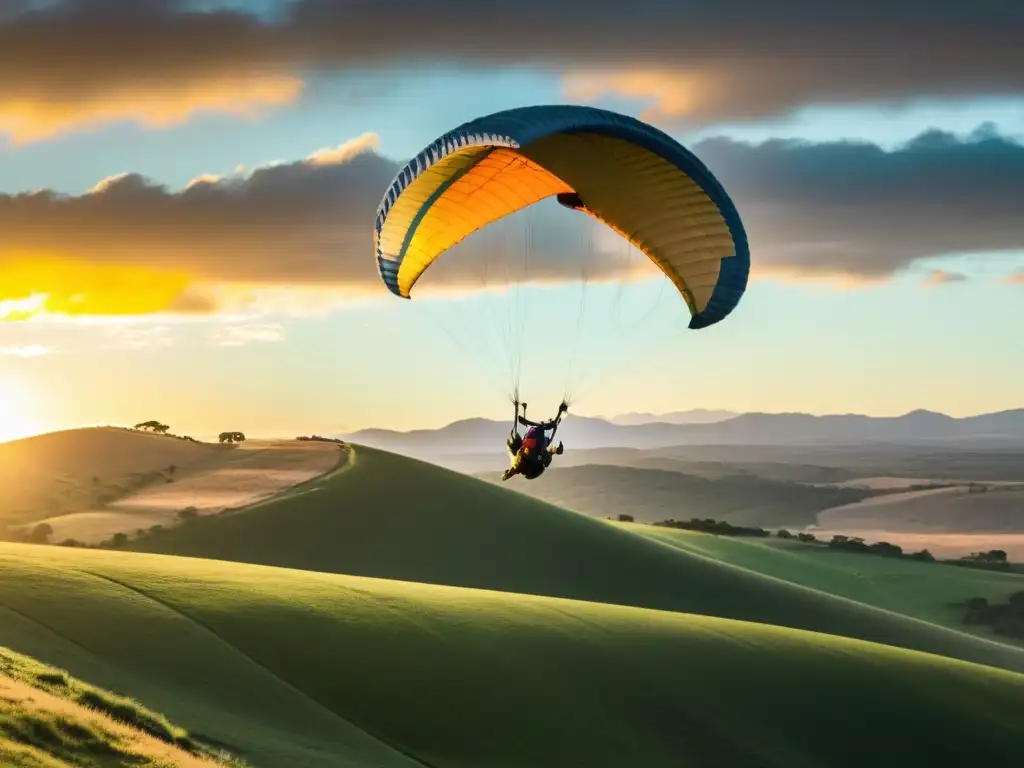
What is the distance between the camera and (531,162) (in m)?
28.1

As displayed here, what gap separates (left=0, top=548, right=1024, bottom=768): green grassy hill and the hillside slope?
16341 mm

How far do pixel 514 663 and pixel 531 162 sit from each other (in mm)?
13377

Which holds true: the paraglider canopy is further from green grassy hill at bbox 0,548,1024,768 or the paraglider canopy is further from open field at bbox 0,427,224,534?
open field at bbox 0,427,224,534

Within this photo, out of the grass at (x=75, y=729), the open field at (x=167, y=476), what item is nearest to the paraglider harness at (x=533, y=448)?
the grass at (x=75, y=729)

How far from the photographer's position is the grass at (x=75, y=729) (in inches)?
691

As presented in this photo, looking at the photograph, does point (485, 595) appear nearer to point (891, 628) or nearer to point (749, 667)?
point (749, 667)

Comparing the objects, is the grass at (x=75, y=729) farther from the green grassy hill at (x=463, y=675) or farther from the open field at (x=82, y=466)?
the open field at (x=82, y=466)

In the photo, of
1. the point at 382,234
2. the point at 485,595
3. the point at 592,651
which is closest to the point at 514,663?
the point at 592,651

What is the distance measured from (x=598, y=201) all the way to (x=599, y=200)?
4 centimetres

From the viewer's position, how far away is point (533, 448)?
26109 mm

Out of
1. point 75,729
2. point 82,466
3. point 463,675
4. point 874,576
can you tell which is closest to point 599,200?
point 463,675

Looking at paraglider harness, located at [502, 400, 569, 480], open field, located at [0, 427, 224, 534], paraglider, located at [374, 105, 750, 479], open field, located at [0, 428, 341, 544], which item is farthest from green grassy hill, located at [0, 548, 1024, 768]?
open field, located at [0, 427, 224, 534]

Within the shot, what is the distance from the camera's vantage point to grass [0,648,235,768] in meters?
17.6

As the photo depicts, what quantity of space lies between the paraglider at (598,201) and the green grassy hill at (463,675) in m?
9.62
